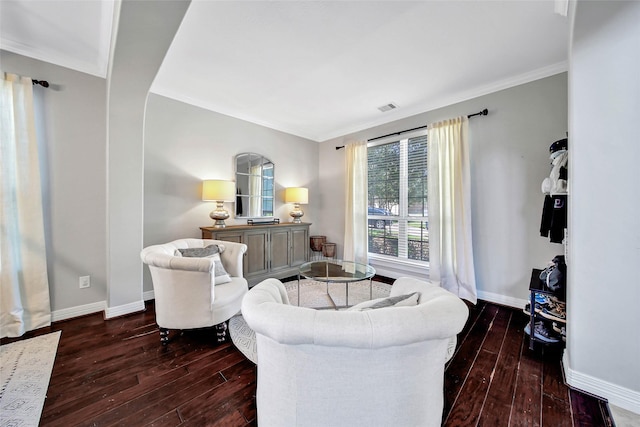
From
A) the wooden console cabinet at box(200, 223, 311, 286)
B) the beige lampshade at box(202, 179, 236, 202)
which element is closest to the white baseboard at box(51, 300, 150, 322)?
the wooden console cabinet at box(200, 223, 311, 286)

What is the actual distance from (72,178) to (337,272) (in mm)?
2891

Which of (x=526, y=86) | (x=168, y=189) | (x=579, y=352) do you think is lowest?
(x=579, y=352)

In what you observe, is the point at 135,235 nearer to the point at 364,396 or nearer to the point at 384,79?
the point at 364,396

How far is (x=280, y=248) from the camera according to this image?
3.67 metres

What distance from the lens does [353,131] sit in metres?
4.28

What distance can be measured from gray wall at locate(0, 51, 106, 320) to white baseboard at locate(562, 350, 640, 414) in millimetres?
4155

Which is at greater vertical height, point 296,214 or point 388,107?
point 388,107

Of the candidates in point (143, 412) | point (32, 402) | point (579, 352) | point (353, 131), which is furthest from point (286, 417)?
point (353, 131)

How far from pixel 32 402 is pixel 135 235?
150 centimetres

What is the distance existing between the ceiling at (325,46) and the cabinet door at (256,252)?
1.83m

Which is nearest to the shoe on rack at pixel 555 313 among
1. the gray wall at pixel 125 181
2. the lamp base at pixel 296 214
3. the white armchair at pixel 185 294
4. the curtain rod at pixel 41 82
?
the white armchair at pixel 185 294

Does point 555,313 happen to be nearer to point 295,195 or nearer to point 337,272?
point 337,272

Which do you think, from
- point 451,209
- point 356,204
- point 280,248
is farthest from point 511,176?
point 280,248

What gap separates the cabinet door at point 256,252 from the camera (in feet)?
10.7
